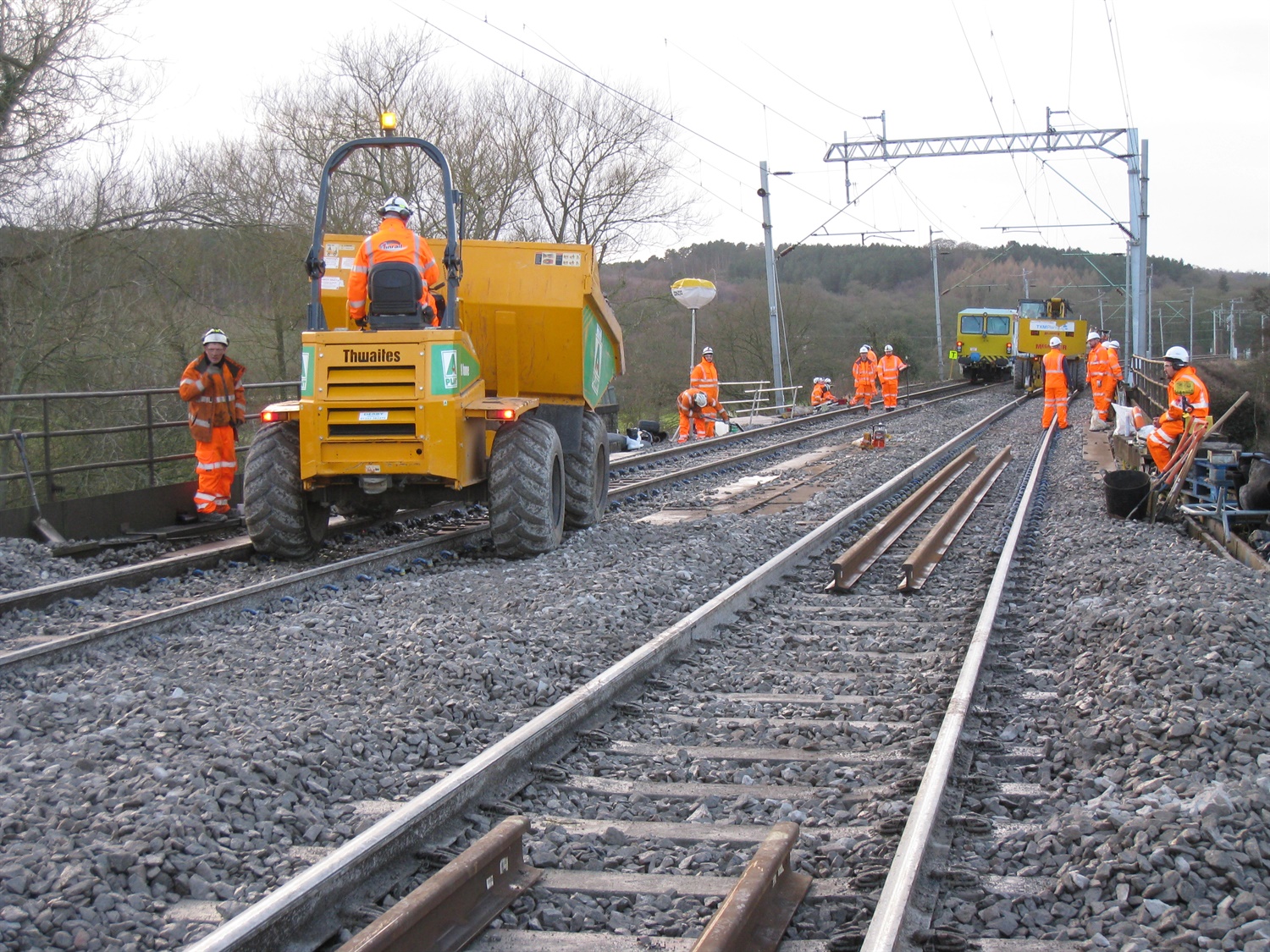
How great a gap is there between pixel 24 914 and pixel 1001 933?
8.64ft

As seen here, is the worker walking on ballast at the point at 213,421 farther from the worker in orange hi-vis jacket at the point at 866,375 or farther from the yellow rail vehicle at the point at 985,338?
the yellow rail vehicle at the point at 985,338

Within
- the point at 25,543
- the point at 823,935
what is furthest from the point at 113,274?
the point at 823,935

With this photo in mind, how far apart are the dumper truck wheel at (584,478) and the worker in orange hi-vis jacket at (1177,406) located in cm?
612

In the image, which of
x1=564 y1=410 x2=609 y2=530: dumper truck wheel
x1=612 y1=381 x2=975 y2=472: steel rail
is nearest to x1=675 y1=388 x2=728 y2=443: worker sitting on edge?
x1=612 y1=381 x2=975 y2=472: steel rail

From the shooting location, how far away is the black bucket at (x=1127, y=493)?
1120cm

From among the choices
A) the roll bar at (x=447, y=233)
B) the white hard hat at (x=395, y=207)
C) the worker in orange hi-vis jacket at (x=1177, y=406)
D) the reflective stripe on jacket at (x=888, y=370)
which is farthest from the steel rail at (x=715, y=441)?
the white hard hat at (x=395, y=207)

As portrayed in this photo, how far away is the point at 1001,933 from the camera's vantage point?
311 centimetres

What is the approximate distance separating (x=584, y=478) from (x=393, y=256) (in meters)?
3.10

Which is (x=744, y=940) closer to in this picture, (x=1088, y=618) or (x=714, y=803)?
(x=714, y=803)

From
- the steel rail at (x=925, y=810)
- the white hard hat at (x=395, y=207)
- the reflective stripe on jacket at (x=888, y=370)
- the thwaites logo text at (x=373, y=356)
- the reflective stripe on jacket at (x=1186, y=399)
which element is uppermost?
the white hard hat at (x=395, y=207)

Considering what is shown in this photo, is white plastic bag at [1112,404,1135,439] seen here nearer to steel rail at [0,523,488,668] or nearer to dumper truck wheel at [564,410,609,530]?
dumper truck wheel at [564,410,609,530]

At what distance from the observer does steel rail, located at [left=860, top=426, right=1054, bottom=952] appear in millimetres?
2945

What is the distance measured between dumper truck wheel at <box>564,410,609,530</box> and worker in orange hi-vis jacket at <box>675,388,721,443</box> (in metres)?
11.4

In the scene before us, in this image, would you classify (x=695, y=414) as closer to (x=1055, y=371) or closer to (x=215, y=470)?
(x=1055, y=371)
